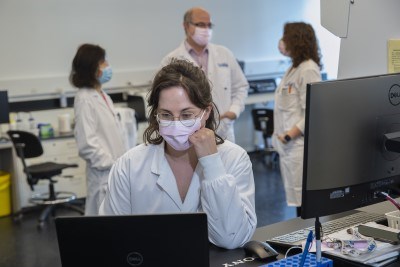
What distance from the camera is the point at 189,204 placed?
1924mm

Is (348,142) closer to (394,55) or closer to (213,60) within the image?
(394,55)

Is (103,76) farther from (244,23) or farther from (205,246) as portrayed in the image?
(244,23)

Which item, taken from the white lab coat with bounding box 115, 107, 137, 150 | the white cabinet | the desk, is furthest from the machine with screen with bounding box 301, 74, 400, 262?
the white cabinet

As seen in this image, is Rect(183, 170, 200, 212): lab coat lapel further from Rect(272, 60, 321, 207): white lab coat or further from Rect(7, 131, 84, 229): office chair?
Rect(7, 131, 84, 229): office chair

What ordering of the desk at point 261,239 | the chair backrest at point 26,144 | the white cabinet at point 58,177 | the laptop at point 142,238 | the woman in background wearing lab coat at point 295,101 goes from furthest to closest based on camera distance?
the white cabinet at point 58,177 < the chair backrest at point 26,144 < the woman in background wearing lab coat at point 295,101 < the desk at point 261,239 < the laptop at point 142,238

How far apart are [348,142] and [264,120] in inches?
187

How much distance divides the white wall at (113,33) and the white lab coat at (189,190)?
12.4 ft

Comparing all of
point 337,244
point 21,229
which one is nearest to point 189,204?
point 337,244

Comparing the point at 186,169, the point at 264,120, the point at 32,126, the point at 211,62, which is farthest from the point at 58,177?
the point at 186,169

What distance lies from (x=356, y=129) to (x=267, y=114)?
4707mm

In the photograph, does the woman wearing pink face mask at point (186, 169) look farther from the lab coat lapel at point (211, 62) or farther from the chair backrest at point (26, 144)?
the chair backrest at point (26, 144)

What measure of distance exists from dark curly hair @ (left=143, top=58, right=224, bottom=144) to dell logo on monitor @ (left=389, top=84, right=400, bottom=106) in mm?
642

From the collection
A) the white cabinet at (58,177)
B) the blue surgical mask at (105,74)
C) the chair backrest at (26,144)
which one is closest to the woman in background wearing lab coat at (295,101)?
the blue surgical mask at (105,74)

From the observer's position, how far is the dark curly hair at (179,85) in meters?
1.90
